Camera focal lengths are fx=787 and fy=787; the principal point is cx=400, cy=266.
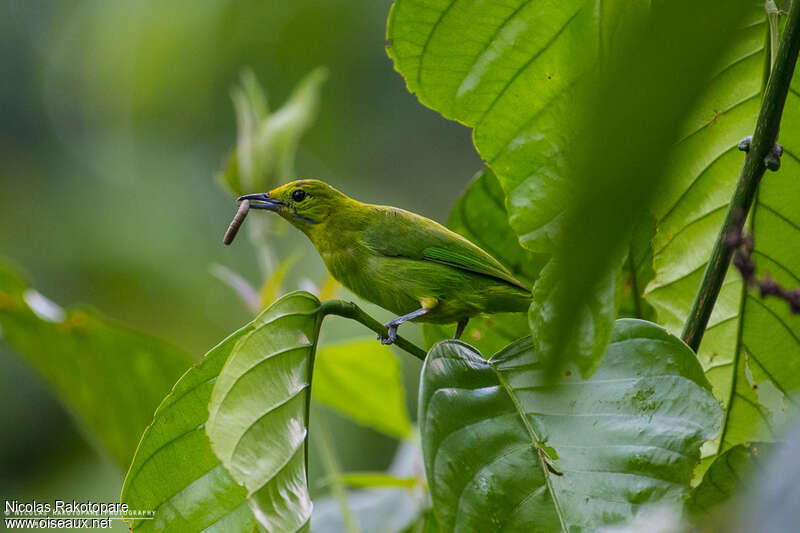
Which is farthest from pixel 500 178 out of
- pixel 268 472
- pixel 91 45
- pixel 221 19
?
pixel 91 45

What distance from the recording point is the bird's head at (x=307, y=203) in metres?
2.80

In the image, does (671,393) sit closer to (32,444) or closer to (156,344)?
(156,344)

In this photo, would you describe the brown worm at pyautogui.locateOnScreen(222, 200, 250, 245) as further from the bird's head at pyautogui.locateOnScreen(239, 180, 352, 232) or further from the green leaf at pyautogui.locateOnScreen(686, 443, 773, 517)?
the green leaf at pyautogui.locateOnScreen(686, 443, 773, 517)

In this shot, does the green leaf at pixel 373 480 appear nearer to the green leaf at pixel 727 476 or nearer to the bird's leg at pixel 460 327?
the bird's leg at pixel 460 327

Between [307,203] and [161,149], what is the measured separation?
7.83 metres

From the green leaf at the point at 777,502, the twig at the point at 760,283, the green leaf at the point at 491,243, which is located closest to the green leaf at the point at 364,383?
the green leaf at the point at 491,243

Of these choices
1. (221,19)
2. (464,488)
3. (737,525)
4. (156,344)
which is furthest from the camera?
(221,19)

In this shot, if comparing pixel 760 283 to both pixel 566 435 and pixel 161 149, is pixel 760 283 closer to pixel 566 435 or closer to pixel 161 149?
pixel 566 435

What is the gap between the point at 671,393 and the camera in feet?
4.04

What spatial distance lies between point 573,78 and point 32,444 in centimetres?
802

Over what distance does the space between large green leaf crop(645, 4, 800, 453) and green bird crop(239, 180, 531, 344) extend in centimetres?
43

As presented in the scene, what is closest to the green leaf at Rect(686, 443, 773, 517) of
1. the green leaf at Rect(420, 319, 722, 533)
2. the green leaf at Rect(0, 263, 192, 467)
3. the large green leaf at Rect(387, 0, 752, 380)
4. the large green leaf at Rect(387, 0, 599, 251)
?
the green leaf at Rect(420, 319, 722, 533)

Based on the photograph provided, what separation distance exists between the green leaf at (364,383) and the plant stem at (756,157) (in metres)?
1.15

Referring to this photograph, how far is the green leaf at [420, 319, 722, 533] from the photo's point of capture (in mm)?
1148
